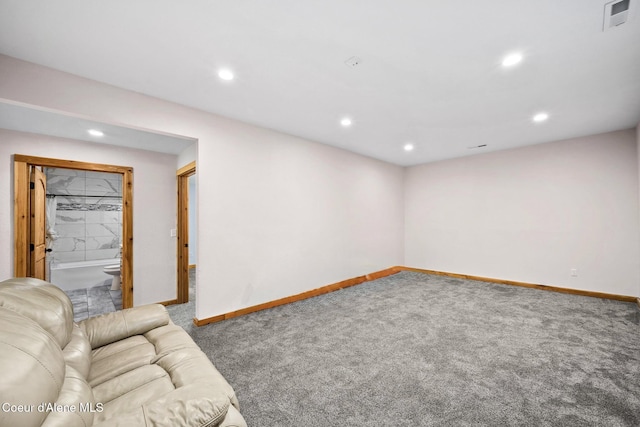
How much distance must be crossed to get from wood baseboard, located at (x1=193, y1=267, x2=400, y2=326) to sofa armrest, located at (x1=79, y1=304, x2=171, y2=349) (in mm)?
1098

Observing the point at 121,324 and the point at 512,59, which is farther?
the point at 512,59

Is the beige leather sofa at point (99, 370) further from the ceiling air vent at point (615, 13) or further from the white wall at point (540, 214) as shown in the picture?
the white wall at point (540, 214)

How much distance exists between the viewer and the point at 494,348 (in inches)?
98.5

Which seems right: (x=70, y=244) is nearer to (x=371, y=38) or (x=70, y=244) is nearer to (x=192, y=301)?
(x=192, y=301)

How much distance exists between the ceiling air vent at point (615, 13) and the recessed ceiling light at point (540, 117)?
5.59ft

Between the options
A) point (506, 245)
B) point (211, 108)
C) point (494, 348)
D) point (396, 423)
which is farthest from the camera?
point (506, 245)

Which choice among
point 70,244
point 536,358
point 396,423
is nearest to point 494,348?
point 536,358

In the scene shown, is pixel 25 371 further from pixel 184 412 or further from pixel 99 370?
pixel 99 370

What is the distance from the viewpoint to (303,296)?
4086mm

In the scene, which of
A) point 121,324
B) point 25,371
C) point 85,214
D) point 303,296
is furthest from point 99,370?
point 85,214

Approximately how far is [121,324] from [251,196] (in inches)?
79.0

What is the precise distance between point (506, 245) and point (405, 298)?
2.45 meters

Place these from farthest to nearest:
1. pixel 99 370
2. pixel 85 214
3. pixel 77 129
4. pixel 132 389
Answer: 1. pixel 85 214
2. pixel 77 129
3. pixel 99 370
4. pixel 132 389

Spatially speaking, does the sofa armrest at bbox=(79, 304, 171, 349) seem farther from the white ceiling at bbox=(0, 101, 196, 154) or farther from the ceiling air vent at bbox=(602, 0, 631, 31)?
the ceiling air vent at bbox=(602, 0, 631, 31)
